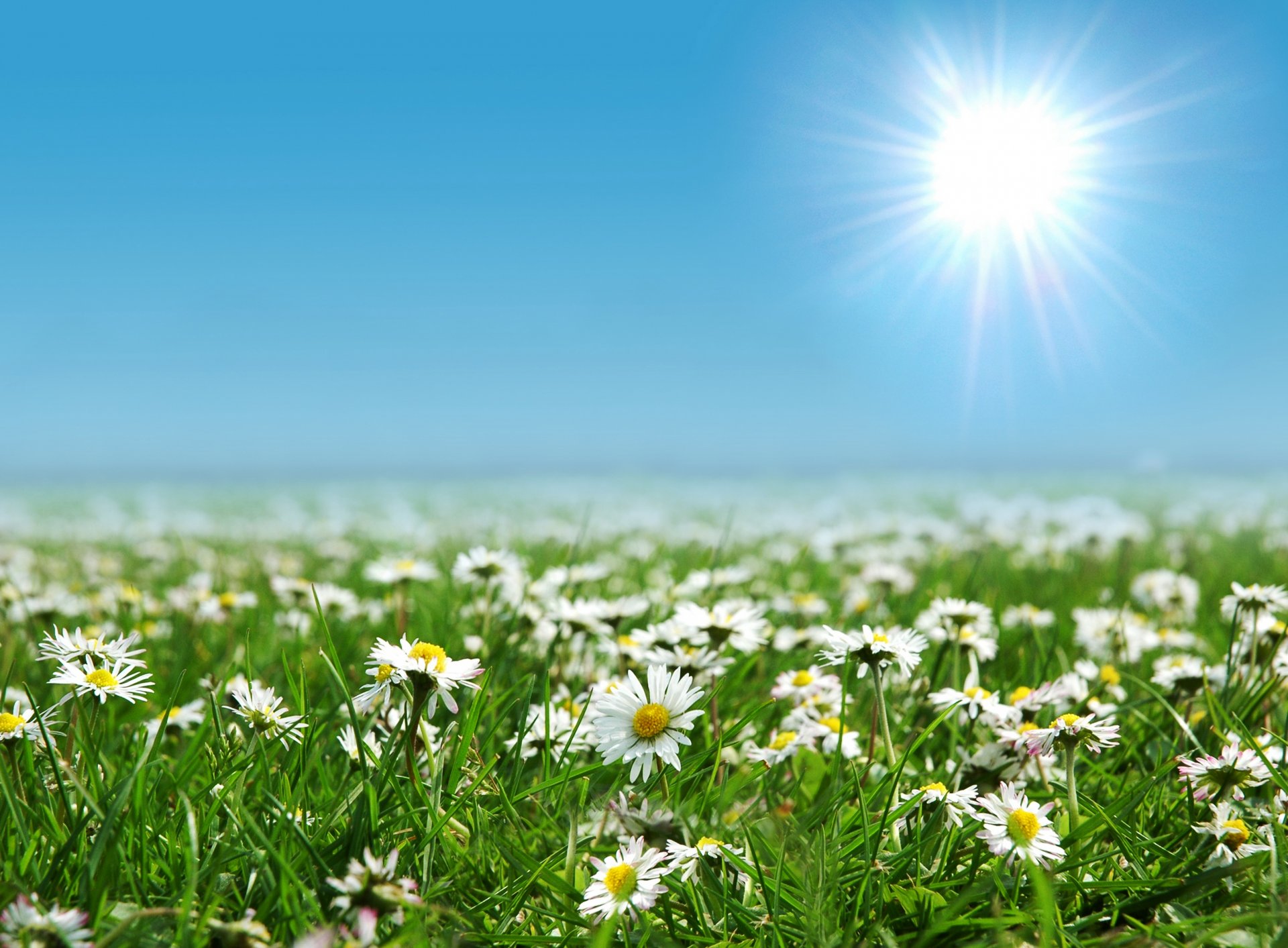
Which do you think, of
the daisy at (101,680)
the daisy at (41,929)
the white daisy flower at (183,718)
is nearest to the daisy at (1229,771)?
the daisy at (41,929)

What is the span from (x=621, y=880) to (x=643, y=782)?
27 cm

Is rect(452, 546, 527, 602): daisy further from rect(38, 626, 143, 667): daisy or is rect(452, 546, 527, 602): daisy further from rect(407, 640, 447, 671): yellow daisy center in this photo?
rect(407, 640, 447, 671): yellow daisy center

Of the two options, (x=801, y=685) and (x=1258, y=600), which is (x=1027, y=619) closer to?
(x=1258, y=600)

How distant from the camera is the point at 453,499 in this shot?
24688mm

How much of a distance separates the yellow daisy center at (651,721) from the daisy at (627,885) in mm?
223

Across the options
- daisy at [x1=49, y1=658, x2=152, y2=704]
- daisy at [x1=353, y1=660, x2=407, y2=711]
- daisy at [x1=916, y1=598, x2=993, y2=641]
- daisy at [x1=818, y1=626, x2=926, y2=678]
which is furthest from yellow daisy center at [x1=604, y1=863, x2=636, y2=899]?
daisy at [x1=916, y1=598, x2=993, y2=641]

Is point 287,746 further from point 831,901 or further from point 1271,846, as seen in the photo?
point 1271,846

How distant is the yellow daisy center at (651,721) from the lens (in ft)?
5.95

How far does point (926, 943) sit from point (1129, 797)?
70cm

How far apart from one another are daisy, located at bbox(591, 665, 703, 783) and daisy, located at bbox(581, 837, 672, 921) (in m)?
0.17

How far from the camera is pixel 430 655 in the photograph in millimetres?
1807

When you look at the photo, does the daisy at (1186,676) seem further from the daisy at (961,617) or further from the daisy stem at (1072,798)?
the daisy stem at (1072,798)

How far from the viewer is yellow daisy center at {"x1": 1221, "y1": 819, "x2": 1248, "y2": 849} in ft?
5.87

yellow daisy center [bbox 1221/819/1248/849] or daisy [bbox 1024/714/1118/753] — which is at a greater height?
daisy [bbox 1024/714/1118/753]
